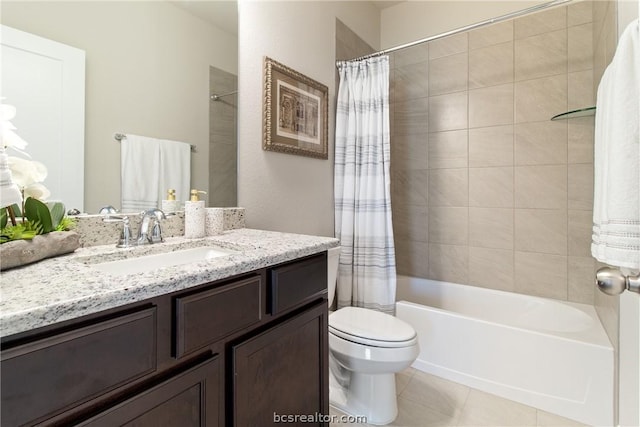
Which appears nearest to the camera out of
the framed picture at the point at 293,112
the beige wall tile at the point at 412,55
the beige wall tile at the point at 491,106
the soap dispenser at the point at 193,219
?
the soap dispenser at the point at 193,219

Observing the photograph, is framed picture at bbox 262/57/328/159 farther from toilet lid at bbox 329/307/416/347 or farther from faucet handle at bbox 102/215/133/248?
toilet lid at bbox 329/307/416/347

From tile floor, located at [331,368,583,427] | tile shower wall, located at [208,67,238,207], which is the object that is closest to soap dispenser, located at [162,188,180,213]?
tile shower wall, located at [208,67,238,207]

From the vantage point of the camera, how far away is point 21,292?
1.79 ft

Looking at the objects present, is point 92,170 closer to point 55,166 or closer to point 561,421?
point 55,166

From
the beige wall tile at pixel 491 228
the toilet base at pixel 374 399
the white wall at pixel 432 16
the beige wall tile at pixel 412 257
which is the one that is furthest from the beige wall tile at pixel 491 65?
the toilet base at pixel 374 399

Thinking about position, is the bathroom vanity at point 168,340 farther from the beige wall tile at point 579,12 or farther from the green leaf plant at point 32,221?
the beige wall tile at point 579,12

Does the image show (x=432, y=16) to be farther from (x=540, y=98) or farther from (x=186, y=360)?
(x=186, y=360)

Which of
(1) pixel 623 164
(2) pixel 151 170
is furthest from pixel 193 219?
(1) pixel 623 164

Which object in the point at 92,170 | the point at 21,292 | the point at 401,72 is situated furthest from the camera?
the point at 401,72

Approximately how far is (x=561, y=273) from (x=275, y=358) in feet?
6.90

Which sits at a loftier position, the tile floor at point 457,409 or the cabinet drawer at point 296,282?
the cabinet drawer at point 296,282

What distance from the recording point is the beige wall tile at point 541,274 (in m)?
2.07

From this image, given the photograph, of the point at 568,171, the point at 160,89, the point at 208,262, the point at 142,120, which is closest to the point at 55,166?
the point at 142,120

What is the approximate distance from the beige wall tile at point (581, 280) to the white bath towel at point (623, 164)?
138 cm
